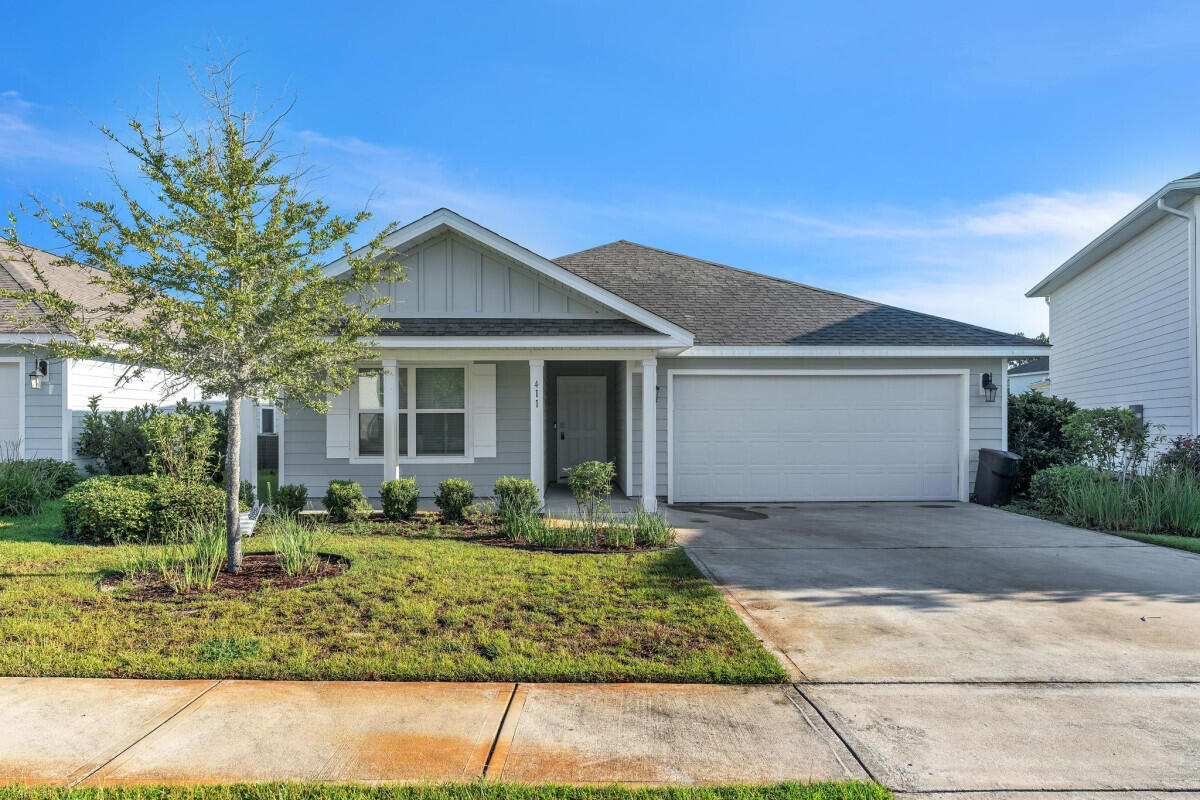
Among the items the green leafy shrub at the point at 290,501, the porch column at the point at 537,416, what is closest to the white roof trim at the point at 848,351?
the porch column at the point at 537,416

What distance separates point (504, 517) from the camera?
8.40 metres

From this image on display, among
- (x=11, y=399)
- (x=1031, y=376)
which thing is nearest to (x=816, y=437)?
(x=11, y=399)

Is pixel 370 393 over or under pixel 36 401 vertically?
over

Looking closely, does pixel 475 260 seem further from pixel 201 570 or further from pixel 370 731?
pixel 370 731

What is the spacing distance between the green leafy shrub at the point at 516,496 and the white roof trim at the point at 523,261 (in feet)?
9.62

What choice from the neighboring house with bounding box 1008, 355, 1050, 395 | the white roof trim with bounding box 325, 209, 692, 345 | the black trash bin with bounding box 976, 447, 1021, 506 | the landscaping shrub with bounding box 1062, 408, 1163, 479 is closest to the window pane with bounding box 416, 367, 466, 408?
the white roof trim with bounding box 325, 209, 692, 345

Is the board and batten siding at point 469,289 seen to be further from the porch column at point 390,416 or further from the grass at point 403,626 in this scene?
the grass at point 403,626

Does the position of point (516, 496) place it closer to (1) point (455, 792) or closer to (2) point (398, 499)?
(2) point (398, 499)

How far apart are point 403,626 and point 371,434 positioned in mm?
6924

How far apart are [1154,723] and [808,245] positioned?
1869 centimetres

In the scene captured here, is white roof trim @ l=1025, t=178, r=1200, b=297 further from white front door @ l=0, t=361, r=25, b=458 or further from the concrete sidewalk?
white front door @ l=0, t=361, r=25, b=458

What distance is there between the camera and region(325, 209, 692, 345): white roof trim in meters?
9.73

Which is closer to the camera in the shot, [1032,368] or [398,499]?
[398,499]

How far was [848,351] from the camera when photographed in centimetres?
1144
